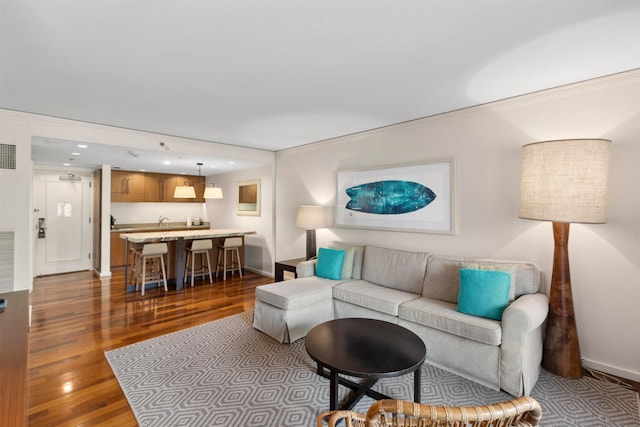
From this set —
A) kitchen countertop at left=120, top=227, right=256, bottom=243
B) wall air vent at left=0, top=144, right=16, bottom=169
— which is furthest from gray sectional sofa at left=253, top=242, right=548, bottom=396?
wall air vent at left=0, top=144, right=16, bottom=169

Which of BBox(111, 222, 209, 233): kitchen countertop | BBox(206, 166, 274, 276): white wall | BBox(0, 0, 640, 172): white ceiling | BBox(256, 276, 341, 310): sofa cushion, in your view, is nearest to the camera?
BBox(0, 0, 640, 172): white ceiling

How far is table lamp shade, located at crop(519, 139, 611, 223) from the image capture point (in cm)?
217

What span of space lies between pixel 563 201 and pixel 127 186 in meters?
7.59

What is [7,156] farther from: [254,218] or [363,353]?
[363,353]

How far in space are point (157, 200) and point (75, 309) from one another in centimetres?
364

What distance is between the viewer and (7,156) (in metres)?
3.11

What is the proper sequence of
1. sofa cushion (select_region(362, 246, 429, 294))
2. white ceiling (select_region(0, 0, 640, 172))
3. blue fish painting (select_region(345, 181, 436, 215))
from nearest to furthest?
white ceiling (select_region(0, 0, 640, 172)) → sofa cushion (select_region(362, 246, 429, 294)) → blue fish painting (select_region(345, 181, 436, 215))

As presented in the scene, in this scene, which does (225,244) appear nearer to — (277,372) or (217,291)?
(217,291)

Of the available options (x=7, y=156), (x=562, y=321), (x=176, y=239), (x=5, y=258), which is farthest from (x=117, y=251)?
(x=562, y=321)

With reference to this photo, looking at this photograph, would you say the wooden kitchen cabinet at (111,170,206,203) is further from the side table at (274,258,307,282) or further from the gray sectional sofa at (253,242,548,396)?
the gray sectional sofa at (253,242,548,396)

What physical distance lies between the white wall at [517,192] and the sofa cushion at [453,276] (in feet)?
0.61

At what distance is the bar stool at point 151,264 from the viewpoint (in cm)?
464

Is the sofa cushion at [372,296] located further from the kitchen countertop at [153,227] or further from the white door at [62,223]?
the white door at [62,223]

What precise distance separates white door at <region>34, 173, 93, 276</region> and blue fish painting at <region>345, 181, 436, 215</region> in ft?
18.4
